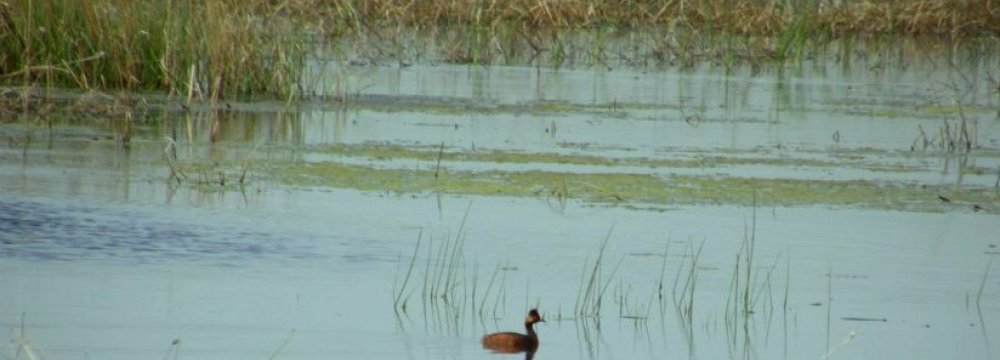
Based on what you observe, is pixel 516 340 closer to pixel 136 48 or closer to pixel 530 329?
pixel 530 329

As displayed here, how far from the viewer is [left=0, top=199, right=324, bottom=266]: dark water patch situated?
795cm

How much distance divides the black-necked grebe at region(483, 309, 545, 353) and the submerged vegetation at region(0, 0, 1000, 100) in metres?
6.50

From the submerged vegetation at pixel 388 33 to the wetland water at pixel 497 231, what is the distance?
1.53ft

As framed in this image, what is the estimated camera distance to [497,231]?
29.4 feet

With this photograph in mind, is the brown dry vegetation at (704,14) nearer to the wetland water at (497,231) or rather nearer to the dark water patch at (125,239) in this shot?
the wetland water at (497,231)

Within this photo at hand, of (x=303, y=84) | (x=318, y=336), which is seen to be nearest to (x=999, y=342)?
(x=318, y=336)

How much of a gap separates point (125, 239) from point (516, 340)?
268 cm

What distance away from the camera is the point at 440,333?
6680mm

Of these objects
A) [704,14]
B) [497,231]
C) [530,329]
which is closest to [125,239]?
[497,231]

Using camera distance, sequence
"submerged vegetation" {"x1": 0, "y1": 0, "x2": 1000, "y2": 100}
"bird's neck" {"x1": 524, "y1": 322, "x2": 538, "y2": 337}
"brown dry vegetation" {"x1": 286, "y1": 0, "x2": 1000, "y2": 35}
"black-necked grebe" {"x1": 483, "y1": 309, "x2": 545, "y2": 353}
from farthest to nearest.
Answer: "brown dry vegetation" {"x1": 286, "y1": 0, "x2": 1000, "y2": 35} < "submerged vegetation" {"x1": 0, "y1": 0, "x2": 1000, "y2": 100} < "bird's neck" {"x1": 524, "y1": 322, "x2": 538, "y2": 337} < "black-necked grebe" {"x1": 483, "y1": 309, "x2": 545, "y2": 353}

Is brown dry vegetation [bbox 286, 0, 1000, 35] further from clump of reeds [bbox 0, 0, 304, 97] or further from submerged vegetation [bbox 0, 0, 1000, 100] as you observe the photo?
clump of reeds [bbox 0, 0, 304, 97]

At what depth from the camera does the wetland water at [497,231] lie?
266 inches

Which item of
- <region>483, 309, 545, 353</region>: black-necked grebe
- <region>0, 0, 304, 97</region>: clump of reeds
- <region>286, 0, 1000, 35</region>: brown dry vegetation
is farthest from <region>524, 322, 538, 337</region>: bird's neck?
<region>286, 0, 1000, 35</region>: brown dry vegetation

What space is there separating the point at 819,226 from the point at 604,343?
3117 mm
